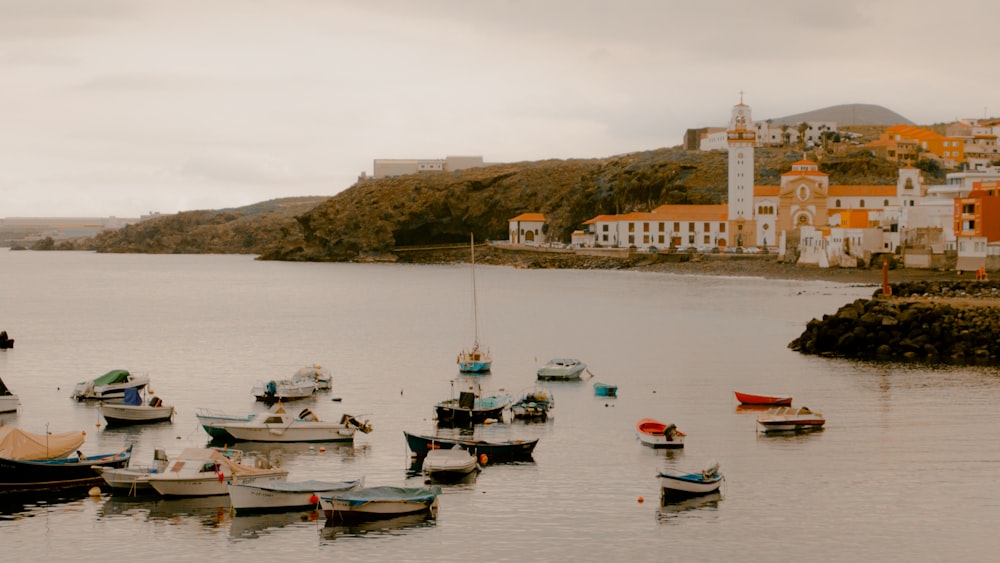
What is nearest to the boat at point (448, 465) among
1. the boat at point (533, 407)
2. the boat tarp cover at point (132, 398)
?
the boat at point (533, 407)

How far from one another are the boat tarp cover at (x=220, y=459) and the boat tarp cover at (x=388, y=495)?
3633mm

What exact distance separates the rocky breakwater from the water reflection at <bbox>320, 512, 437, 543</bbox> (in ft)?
136

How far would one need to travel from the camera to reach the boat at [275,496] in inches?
1373

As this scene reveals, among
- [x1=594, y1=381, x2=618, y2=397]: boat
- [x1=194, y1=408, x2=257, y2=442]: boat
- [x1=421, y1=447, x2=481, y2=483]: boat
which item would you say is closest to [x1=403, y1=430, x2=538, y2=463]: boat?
[x1=421, y1=447, x2=481, y2=483]: boat

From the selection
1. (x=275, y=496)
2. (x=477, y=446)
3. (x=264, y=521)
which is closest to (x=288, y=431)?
(x=477, y=446)

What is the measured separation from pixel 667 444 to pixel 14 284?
161 metres

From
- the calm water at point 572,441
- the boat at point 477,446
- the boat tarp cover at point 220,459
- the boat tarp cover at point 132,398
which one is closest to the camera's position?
the calm water at point 572,441

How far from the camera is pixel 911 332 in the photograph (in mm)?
70750

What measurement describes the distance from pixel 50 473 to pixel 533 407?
65.9ft

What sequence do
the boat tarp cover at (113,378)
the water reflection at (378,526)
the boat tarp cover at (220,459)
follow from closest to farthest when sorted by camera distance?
1. the water reflection at (378,526)
2. the boat tarp cover at (220,459)
3. the boat tarp cover at (113,378)

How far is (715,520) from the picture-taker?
34531 mm

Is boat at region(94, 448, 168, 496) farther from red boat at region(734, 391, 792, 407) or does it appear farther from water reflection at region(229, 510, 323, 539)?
red boat at region(734, 391, 792, 407)

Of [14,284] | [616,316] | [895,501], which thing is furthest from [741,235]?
[895,501]

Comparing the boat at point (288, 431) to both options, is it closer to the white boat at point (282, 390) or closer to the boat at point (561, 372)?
the white boat at point (282, 390)
